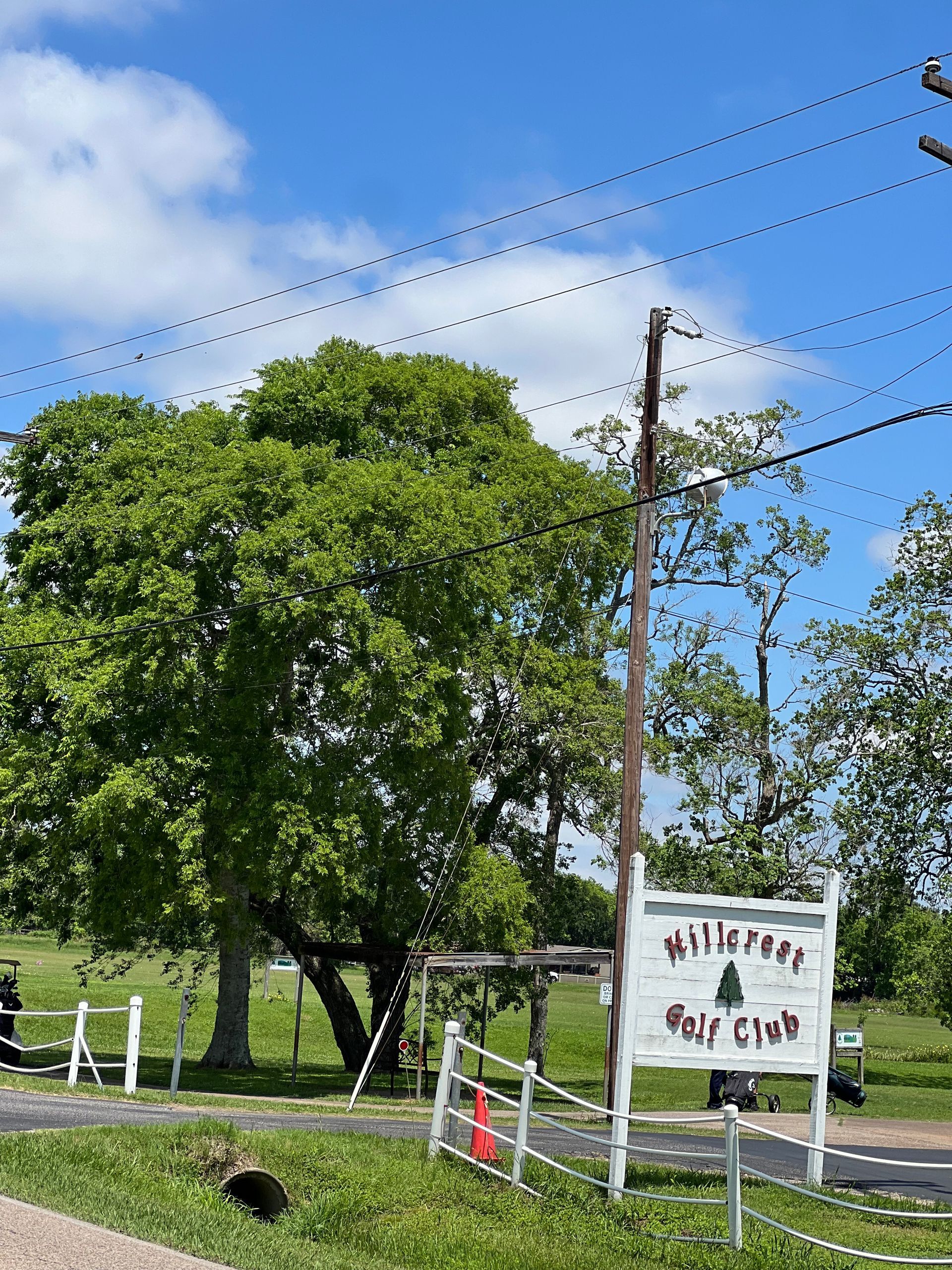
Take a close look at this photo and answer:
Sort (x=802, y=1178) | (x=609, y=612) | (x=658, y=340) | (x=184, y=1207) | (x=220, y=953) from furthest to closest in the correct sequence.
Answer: (x=609, y=612) < (x=220, y=953) < (x=658, y=340) < (x=802, y=1178) < (x=184, y=1207)

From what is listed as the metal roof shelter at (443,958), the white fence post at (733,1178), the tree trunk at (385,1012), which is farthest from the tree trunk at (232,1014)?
the white fence post at (733,1178)

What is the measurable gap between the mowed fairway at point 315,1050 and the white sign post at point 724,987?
39.0 ft

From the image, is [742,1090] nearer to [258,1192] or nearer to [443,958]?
[443,958]

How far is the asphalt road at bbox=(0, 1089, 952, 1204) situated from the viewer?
46.7 feet

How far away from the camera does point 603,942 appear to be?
110375mm

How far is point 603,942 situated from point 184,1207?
338 ft

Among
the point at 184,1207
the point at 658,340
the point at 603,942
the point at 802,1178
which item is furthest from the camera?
the point at 603,942

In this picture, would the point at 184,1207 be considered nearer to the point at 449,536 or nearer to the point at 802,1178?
the point at 802,1178

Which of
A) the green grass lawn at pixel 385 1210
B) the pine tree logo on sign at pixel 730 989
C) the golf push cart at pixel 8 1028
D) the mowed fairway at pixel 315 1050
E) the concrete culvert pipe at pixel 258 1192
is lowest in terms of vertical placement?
the mowed fairway at pixel 315 1050

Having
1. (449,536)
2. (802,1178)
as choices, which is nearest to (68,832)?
(449,536)

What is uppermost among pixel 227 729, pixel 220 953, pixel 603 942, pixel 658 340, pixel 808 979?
pixel 658 340

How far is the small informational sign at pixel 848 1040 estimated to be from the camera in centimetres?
3228

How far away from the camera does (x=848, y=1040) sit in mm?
32344

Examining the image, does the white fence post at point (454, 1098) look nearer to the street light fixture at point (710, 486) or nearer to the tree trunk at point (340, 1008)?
the street light fixture at point (710, 486)
